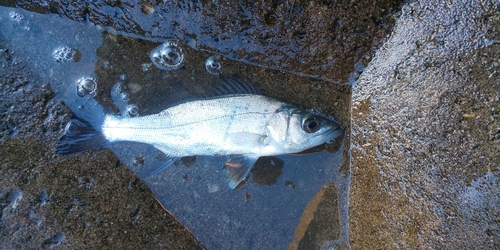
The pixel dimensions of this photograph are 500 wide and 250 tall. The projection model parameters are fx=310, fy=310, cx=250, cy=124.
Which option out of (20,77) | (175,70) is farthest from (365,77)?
(20,77)

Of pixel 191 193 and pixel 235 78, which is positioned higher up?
pixel 235 78

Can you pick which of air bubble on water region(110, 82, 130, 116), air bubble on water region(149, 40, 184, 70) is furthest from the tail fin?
air bubble on water region(149, 40, 184, 70)

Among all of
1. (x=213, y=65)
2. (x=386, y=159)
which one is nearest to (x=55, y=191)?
(x=213, y=65)

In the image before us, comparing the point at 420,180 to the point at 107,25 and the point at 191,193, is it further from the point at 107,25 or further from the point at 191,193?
the point at 107,25

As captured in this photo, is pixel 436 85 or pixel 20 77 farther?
pixel 20 77

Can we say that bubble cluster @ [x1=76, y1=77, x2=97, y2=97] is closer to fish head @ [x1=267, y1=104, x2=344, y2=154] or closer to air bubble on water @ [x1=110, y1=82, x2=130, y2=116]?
air bubble on water @ [x1=110, y1=82, x2=130, y2=116]

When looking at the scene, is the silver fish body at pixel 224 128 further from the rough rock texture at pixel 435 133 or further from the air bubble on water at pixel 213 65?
the rough rock texture at pixel 435 133
